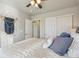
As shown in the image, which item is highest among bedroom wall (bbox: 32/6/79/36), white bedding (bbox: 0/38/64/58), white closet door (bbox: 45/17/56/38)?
bedroom wall (bbox: 32/6/79/36)

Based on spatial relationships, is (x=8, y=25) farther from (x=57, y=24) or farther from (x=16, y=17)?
(x=57, y=24)

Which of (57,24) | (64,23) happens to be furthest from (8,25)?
(64,23)

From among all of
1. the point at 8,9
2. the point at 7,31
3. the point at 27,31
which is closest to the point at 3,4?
the point at 8,9

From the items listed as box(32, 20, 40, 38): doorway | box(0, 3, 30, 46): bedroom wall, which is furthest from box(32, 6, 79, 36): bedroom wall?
box(0, 3, 30, 46): bedroom wall

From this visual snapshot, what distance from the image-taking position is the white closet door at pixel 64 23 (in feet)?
14.0

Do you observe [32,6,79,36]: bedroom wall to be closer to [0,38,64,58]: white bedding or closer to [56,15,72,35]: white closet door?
[56,15,72,35]: white closet door

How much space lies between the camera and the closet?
14.3 feet

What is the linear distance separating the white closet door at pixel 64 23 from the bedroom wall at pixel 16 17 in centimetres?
234

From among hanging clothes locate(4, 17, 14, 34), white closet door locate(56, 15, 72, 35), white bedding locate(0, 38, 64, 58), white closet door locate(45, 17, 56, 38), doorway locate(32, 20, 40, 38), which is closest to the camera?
white bedding locate(0, 38, 64, 58)

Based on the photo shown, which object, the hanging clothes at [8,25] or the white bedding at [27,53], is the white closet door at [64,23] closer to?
the hanging clothes at [8,25]

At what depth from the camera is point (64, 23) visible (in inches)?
176

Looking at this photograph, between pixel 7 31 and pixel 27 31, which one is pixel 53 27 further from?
pixel 7 31

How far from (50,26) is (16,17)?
2.18m

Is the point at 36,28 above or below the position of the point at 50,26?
below
